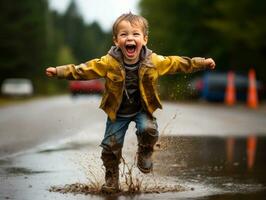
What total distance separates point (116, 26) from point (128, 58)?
0.97 ft

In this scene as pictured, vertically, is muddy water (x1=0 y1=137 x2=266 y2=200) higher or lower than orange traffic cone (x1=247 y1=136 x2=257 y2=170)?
higher

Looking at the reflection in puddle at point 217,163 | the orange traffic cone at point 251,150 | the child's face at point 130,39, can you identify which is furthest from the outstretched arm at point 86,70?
the orange traffic cone at point 251,150

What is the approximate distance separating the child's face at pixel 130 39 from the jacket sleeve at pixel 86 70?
19 cm

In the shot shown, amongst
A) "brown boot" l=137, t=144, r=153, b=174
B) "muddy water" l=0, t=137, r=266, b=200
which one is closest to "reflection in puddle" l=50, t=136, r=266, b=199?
"muddy water" l=0, t=137, r=266, b=200

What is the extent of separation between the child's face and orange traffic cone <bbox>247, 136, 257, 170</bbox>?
278 cm

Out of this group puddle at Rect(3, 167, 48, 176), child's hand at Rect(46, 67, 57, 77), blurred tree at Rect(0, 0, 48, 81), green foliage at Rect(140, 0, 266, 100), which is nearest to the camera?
child's hand at Rect(46, 67, 57, 77)

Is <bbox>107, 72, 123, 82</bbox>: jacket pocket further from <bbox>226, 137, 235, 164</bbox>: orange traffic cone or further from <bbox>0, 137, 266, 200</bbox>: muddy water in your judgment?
<bbox>226, 137, 235, 164</bbox>: orange traffic cone

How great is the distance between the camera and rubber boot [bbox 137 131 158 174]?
6957 mm

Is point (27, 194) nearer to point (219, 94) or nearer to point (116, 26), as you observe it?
point (116, 26)

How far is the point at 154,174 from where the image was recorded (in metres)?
8.20

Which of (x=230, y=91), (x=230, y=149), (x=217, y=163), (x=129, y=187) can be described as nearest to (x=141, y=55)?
(x=129, y=187)

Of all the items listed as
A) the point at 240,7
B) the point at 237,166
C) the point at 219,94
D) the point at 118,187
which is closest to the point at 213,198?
the point at 118,187

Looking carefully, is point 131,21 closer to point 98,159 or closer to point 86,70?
point 86,70

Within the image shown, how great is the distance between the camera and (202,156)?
10.3 metres
